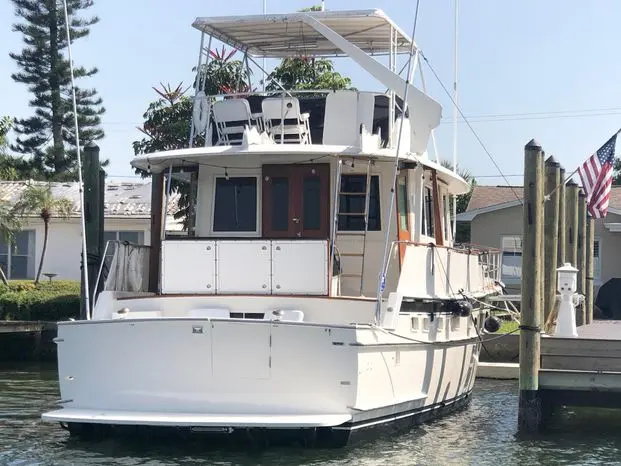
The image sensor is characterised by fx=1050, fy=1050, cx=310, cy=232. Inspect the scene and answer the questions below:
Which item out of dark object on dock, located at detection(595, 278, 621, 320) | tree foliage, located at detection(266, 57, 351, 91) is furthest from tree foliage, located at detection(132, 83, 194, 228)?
dark object on dock, located at detection(595, 278, 621, 320)

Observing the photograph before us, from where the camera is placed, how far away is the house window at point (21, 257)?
110 ft

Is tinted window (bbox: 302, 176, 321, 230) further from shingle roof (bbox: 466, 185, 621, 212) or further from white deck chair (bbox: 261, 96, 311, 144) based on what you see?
shingle roof (bbox: 466, 185, 621, 212)

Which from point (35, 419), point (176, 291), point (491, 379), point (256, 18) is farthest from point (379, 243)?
point (491, 379)

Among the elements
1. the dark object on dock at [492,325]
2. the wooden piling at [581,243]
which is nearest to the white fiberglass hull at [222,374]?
the dark object on dock at [492,325]

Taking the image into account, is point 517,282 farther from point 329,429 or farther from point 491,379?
point 329,429

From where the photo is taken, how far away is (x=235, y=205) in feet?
44.9

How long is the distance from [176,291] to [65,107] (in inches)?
1315

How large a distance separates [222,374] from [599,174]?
1031 cm

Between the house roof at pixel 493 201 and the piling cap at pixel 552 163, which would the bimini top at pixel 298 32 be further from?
the house roof at pixel 493 201

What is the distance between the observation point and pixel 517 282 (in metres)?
31.4

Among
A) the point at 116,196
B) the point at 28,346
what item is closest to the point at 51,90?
the point at 116,196

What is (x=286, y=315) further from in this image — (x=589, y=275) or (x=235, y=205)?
(x=589, y=275)

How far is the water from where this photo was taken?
11.2 m

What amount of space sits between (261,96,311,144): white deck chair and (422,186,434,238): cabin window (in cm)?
188
